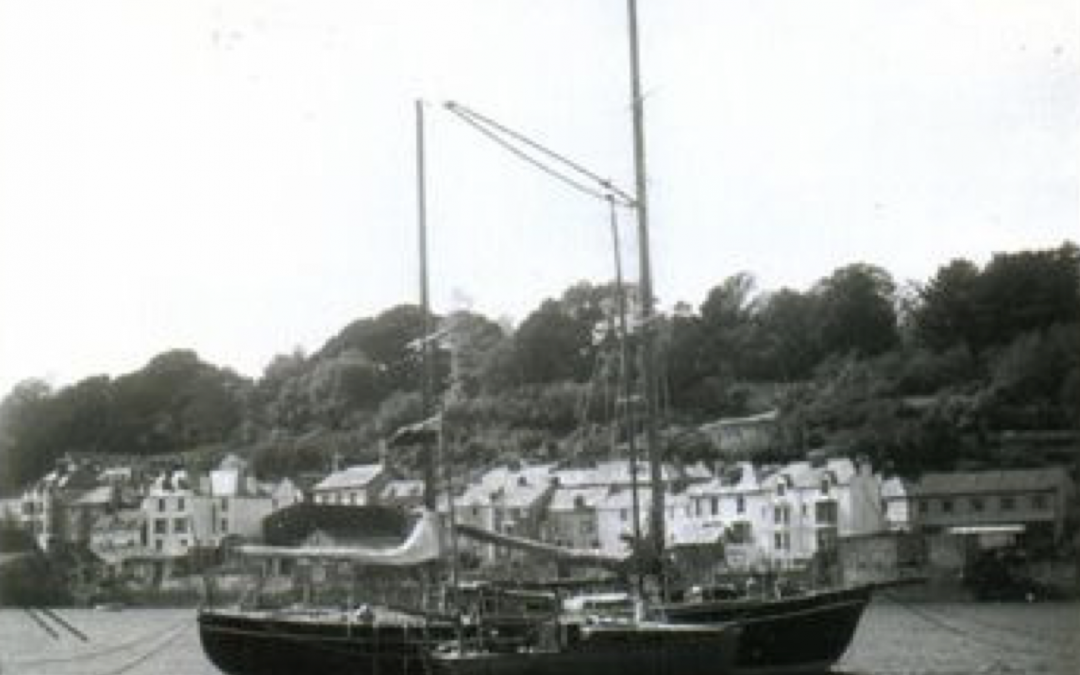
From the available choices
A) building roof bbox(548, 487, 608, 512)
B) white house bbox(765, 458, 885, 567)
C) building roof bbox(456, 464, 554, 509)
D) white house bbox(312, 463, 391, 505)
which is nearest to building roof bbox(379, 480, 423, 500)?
white house bbox(312, 463, 391, 505)

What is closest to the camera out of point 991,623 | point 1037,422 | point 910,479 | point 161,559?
point 991,623

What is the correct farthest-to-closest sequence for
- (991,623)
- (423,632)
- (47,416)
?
(47,416) < (991,623) < (423,632)

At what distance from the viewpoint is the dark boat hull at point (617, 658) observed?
33.6 m

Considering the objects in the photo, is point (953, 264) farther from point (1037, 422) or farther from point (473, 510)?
point (473, 510)

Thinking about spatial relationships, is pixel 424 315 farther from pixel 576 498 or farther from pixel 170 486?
pixel 170 486

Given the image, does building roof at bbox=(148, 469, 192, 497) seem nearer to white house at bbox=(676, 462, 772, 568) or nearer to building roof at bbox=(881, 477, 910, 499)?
white house at bbox=(676, 462, 772, 568)

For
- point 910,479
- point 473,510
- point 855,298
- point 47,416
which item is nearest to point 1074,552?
point 910,479

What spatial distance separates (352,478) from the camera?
139750mm

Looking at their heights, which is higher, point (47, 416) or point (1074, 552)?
point (47, 416)

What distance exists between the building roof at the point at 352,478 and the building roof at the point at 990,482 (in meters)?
49.3

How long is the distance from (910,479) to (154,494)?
68229 mm

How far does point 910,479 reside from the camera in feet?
384


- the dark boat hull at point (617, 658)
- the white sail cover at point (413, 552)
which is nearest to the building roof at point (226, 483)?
the white sail cover at point (413, 552)

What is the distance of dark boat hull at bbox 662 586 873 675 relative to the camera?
41.2 m
